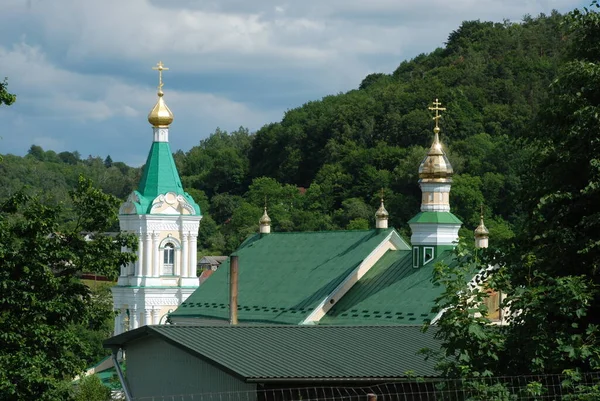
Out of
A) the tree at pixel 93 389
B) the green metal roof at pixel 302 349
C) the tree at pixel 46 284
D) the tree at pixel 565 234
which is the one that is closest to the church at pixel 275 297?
the green metal roof at pixel 302 349

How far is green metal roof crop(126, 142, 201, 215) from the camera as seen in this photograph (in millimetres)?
54125

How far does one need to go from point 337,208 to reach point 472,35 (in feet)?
106

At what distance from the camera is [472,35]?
397 ft

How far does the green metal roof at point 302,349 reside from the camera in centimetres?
1759

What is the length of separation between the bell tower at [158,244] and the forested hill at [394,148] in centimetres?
2383

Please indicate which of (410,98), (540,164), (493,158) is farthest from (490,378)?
(410,98)

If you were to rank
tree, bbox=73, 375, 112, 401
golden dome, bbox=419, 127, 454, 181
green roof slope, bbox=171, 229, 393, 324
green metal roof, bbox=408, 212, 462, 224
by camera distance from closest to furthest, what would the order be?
green metal roof, bbox=408, 212, 462, 224, golden dome, bbox=419, 127, 454, 181, green roof slope, bbox=171, 229, 393, 324, tree, bbox=73, 375, 112, 401

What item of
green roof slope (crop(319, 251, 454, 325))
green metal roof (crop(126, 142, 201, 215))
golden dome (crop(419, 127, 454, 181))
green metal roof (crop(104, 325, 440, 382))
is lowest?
green metal roof (crop(104, 325, 440, 382))

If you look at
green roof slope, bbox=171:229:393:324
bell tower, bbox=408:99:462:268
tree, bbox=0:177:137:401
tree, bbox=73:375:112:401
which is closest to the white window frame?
tree, bbox=73:375:112:401

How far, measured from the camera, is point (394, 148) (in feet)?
313

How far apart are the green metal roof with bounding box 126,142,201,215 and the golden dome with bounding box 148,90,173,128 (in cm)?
87

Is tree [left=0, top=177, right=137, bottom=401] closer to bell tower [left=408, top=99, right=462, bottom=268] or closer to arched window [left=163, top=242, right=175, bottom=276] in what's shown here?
bell tower [left=408, top=99, right=462, bottom=268]

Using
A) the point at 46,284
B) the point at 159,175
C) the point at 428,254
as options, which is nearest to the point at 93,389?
the point at 428,254

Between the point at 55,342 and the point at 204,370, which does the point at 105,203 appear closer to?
the point at 55,342
